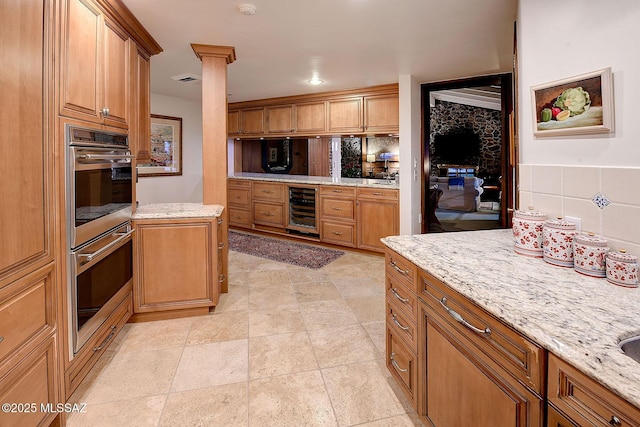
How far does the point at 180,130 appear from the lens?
17.8 feet

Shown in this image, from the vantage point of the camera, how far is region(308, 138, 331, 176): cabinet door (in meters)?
5.69

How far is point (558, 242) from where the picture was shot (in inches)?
51.3

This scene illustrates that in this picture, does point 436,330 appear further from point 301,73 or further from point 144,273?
point 301,73

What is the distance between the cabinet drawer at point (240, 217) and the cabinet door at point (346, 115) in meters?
2.08

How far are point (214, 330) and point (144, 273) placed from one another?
677 millimetres

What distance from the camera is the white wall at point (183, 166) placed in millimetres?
5078

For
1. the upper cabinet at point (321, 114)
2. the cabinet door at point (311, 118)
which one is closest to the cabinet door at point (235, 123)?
the upper cabinet at point (321, 114)

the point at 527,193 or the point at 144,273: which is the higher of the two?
the point at 527,193

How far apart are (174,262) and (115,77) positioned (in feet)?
4.37

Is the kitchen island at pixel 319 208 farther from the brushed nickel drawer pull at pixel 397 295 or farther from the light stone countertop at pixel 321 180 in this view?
the brushed nickel drawer pull at pixel 397 295

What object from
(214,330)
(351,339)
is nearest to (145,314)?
(214,330)

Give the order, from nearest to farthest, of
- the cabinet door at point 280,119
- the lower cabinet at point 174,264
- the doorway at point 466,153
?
the lower cabinet at point 174,264
the cabinet door at point 280,119
the doorway at point 466,153

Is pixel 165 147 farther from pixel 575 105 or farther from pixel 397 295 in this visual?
pixel 575 105

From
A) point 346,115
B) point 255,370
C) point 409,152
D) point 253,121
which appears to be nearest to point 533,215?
point 255,370
